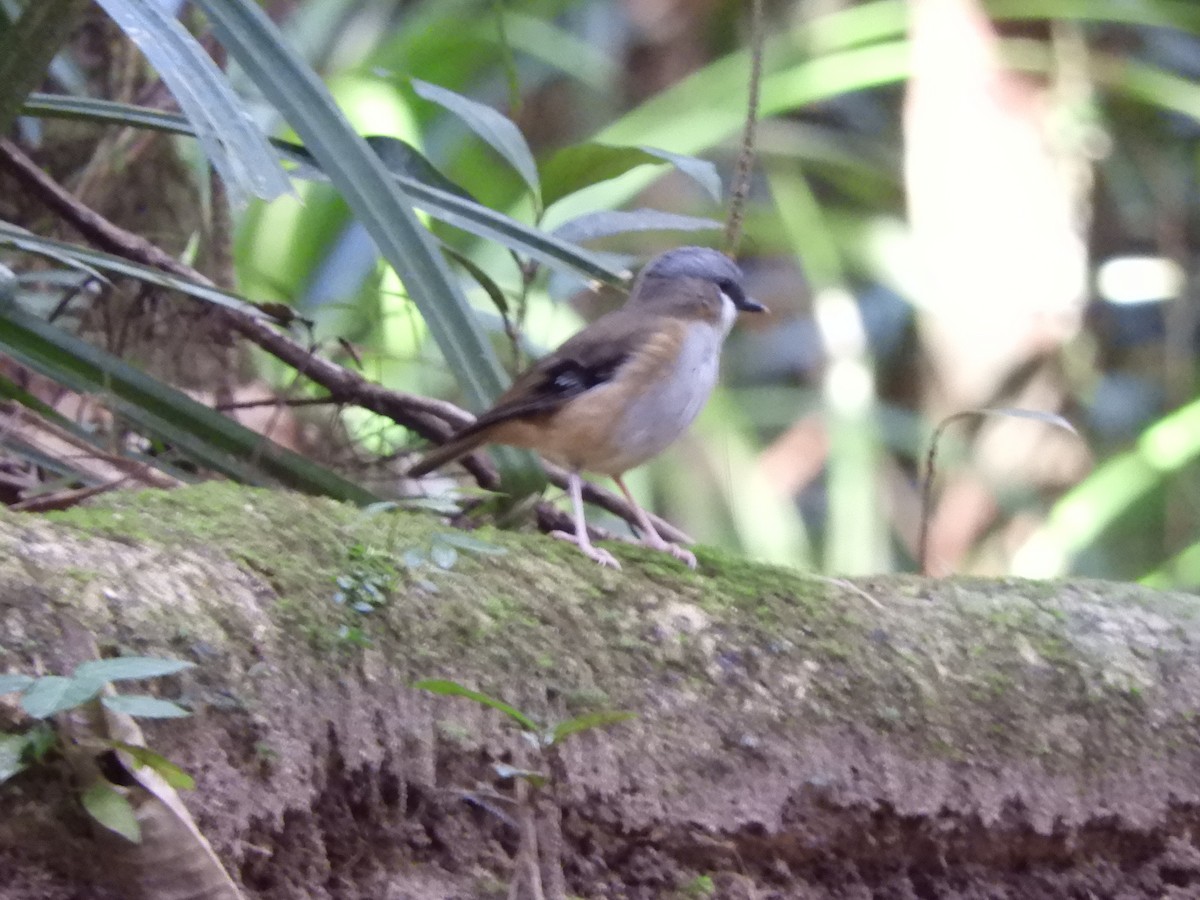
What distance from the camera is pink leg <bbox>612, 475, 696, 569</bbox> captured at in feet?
7.33

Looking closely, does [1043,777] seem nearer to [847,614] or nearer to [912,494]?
[847,614]

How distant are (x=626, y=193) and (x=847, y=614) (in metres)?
3.38

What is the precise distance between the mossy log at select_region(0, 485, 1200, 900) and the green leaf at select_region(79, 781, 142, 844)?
0.05 metres

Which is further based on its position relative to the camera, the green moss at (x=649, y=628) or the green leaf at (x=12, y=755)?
the green moss at (x=649, y=628)

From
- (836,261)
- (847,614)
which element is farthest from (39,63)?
(836,261)

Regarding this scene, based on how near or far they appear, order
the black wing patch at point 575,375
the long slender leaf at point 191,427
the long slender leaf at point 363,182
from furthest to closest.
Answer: the black wing patch at point 575,375, the long slender leaf at point 191,427, the long slender leaf at point 363,182

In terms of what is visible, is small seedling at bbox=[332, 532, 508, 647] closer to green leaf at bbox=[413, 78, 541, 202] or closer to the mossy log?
the mossy log

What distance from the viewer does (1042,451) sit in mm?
7035

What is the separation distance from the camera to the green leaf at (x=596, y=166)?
284cm

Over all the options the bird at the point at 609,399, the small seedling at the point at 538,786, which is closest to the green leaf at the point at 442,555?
the small seedling at the point at 538,786

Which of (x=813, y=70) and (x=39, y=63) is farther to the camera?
(x=813, y=70)

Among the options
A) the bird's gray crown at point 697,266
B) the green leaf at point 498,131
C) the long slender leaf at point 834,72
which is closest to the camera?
the green leaf at point 498,131

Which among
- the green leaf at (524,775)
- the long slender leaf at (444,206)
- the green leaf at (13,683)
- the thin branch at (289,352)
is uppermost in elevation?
the long slender leaf at (444,206)

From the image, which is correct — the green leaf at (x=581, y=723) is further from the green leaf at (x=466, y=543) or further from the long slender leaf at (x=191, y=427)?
the long slender leaf at (x=191, y=427)
